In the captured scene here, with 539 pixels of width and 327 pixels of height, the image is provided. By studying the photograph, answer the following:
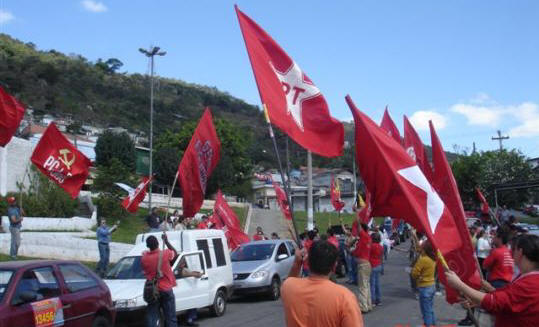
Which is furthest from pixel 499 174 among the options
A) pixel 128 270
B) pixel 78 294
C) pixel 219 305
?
pixel 78 294

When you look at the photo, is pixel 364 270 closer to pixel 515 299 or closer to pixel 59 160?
pixel 59 160

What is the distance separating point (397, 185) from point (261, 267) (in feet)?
35.8

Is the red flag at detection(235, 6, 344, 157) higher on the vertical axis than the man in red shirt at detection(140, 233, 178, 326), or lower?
higher

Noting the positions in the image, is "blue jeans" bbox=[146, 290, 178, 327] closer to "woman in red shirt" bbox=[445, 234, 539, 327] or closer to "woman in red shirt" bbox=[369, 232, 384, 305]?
"woman in red shirt" bbox=[369, 232, 384, 305]

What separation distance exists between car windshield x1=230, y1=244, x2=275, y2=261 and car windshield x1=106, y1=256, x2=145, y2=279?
15.1 feet

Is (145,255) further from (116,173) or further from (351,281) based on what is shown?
(116,173)

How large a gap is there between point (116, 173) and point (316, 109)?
30.6 meters

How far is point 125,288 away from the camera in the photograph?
1127cm

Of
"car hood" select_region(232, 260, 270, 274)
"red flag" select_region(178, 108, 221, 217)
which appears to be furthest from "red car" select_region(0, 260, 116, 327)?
"car hood" select_region(232, 260, 270, 274)

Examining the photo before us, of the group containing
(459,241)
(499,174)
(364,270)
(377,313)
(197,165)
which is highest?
(499,174)

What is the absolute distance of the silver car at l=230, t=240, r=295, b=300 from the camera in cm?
1519

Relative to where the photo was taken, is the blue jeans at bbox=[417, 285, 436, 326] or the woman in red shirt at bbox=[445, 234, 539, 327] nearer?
the woman in red shirt at bbox=[445, 234, 539, 327]

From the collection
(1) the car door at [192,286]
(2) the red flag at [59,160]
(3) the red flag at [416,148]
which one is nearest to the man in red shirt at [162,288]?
(1) the car door at [192,286]

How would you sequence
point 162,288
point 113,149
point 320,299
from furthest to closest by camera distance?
point 113,149, point 162,288, point 320,299
